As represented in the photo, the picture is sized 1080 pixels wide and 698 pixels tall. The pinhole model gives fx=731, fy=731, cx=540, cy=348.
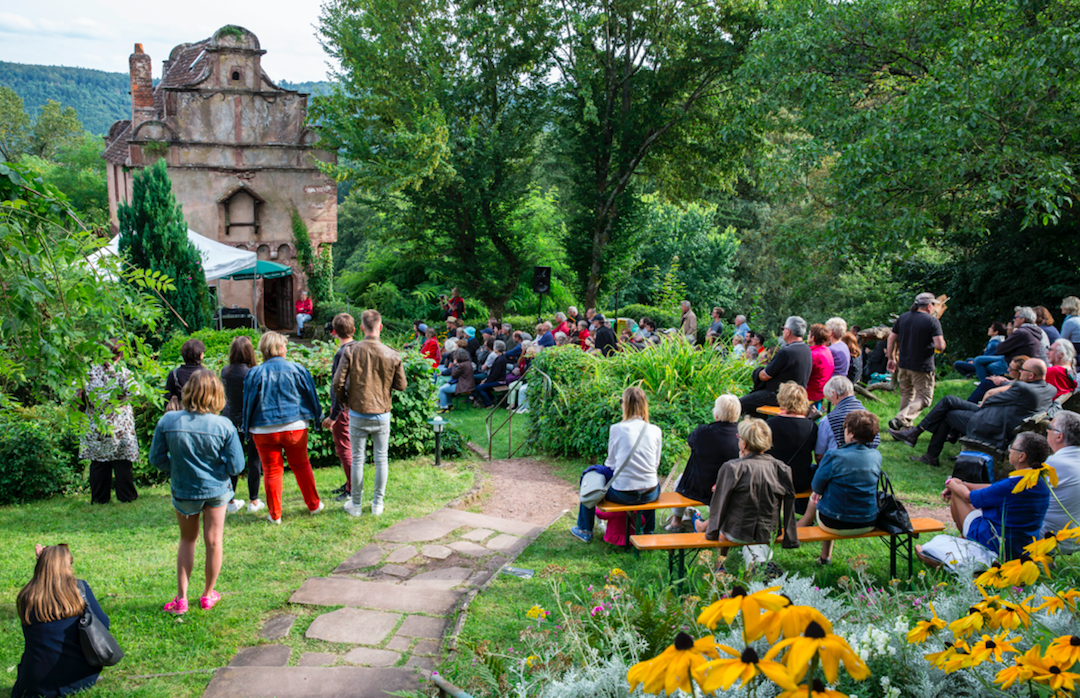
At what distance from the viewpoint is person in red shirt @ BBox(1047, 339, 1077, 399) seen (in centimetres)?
685

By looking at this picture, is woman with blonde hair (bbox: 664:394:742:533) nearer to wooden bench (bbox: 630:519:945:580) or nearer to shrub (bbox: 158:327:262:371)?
wooden bench (bbox: 630:519:945:580)

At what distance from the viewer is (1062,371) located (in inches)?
270

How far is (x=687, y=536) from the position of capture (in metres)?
4.72

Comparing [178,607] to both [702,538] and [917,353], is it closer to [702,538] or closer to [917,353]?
[702,538]

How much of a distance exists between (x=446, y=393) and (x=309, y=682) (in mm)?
8571

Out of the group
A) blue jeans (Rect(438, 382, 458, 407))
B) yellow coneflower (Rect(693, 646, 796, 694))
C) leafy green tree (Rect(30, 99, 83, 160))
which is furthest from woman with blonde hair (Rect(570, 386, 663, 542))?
leafy green tree (Rect(30, 99, 83, 160))

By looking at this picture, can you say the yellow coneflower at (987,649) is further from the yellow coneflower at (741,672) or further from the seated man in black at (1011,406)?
the seated man in black at (1011,406)

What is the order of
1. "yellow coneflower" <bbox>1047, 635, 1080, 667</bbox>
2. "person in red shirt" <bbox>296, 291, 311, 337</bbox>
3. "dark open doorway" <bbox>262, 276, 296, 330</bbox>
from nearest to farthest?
"yellow coneflower" <bbox>1047, 635, 1080, 667</bbox>
"person in red shirt" <bbox>296, 291, 311, 337</bbox>
"dark open doorway" <bbox>262, 276, 296, 330</bbox>

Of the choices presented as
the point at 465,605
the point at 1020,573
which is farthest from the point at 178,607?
the point at 1020,573

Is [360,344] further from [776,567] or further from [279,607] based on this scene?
[776,567]

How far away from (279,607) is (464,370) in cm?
790

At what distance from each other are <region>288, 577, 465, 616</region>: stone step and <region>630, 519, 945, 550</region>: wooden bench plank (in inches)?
48.8

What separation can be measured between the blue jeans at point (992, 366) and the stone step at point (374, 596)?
23.0 feet

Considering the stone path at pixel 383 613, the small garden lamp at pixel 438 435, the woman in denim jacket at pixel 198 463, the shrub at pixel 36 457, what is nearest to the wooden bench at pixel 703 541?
the stone path at pixel 383 613
